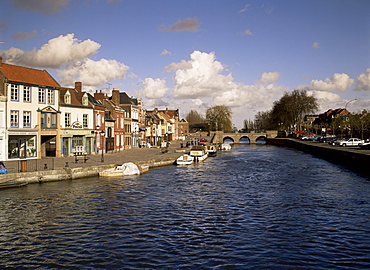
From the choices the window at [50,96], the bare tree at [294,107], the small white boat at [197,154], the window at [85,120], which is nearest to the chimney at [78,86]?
the window at [85,120]

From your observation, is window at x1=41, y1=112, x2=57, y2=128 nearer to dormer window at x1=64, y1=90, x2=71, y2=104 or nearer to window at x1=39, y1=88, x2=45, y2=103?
window at x1=39, y1=88, x2=45, y2=103

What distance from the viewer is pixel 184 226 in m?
19.5

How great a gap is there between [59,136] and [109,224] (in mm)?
31510

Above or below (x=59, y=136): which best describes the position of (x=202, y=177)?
below

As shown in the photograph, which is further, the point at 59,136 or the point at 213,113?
the point at 213,113

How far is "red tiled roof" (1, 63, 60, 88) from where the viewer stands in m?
42.4

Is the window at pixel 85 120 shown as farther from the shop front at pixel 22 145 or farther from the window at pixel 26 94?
the window at pixel 26 94

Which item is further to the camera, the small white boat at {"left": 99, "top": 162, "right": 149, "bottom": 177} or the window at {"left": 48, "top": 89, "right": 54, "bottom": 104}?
the window at {"left": 48, "top": 89, "right": 54, "bottom": 104}

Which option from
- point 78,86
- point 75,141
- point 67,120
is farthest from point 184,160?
point 78,86

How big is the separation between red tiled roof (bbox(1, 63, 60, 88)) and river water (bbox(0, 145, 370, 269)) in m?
17.5

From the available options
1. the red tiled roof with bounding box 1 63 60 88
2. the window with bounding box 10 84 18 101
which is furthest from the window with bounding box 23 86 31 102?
the window with bounding box 10 84 18 101

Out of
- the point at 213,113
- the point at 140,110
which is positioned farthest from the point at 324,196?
the point at 213,113

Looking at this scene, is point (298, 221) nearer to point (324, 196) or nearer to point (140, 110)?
point (324, 196)

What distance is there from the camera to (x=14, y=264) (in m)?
14.4
